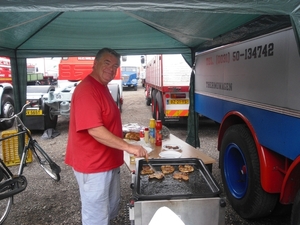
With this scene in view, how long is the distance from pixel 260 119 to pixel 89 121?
5.54ft

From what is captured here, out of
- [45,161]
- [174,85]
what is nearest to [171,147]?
[45,161]

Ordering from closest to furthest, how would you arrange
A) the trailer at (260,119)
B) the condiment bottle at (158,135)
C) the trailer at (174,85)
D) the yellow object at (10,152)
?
the trailer at (260,119), the condiment bottle at (158,135), the yellow object at (10,152), the trailer at (174,85)

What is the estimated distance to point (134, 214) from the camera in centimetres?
175

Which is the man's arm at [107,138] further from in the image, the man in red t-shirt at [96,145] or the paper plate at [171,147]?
the paper plate at [171,147]

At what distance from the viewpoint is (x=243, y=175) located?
10.7ft

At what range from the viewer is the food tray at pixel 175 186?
1.76 m

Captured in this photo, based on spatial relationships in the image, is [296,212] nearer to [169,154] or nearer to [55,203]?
[169,154]

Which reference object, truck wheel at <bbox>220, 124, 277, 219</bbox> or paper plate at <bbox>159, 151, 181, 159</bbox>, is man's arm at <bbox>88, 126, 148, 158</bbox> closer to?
paper plate at <bbox>159, 151, 181, 159</bbox>

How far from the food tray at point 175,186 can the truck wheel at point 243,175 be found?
2.51ft

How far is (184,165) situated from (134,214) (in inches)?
32.1

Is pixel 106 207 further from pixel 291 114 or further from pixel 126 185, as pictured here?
pixel 126 185

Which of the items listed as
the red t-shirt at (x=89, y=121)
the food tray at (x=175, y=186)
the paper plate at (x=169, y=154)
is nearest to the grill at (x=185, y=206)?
the food tray at (x=175, y=186)

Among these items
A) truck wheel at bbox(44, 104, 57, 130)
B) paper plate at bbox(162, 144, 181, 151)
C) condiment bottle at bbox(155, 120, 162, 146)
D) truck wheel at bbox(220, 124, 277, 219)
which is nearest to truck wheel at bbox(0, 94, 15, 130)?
truck wheel at bbox(44, 104, 57, 130)

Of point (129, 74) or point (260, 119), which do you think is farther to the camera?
point (129, 74)
